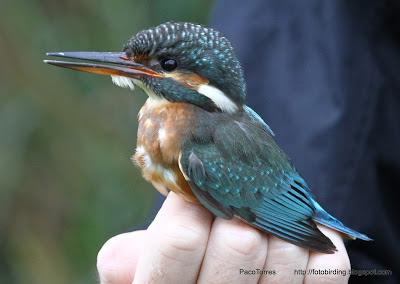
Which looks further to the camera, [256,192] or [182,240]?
[256,192]

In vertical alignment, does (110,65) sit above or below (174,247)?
above

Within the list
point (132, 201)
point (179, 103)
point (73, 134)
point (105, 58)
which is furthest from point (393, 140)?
point (73, 134)

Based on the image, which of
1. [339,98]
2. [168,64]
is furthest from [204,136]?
[339,98]

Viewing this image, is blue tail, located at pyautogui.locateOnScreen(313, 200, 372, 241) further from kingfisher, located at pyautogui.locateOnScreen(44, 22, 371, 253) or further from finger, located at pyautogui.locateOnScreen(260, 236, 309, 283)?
finger, located at pyautogui.locateOnScreen(260, 236, 309, 283)

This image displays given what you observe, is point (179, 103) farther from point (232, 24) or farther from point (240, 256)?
point (232, 24)

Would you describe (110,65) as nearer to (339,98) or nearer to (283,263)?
(283,263)

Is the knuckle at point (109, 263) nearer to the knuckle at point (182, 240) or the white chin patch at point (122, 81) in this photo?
the knuckle at point (182, 240)

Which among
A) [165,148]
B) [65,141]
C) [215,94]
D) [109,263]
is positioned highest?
[215,94]
